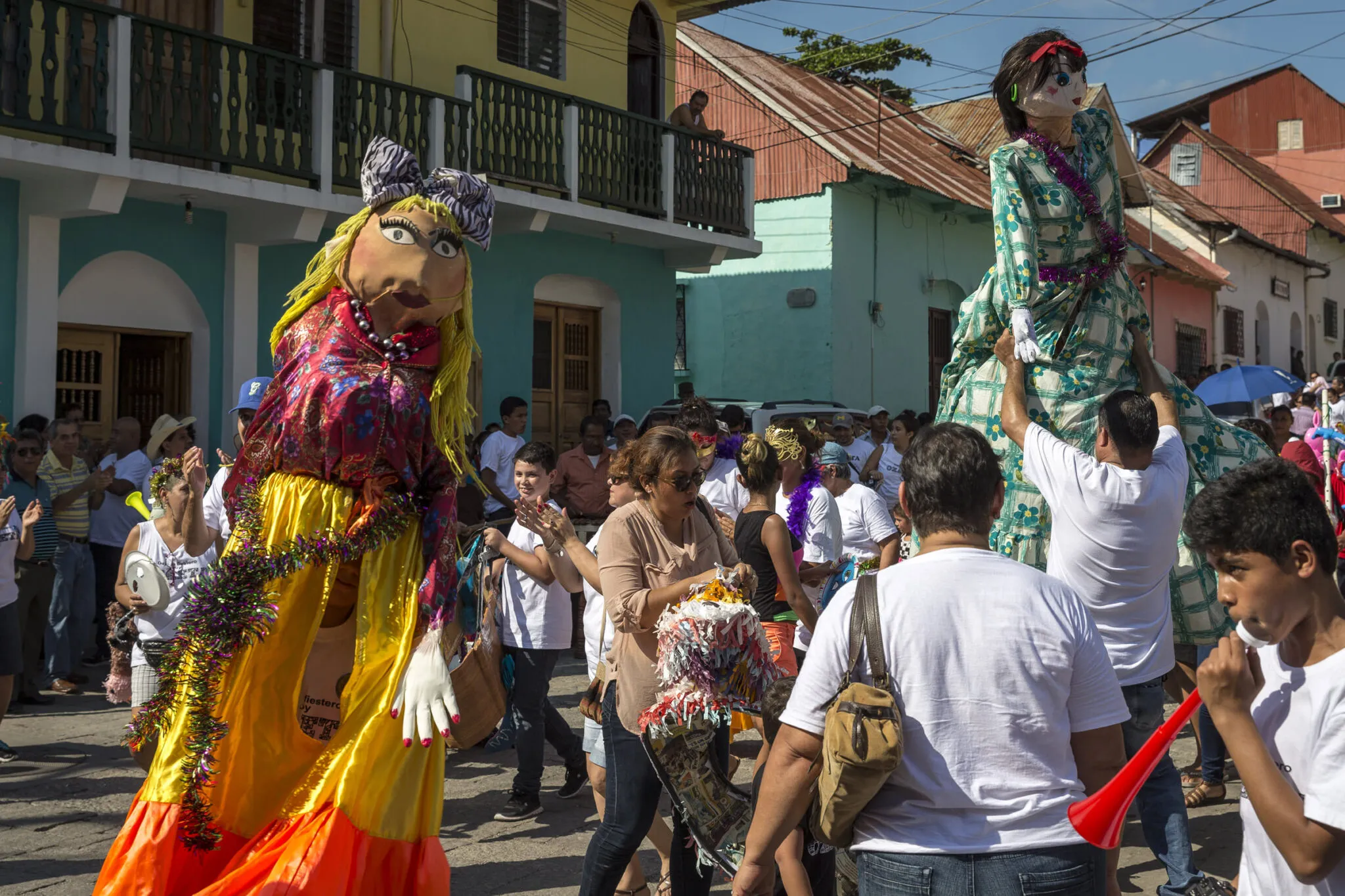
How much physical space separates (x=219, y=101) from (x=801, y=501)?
Result: 7394 mm

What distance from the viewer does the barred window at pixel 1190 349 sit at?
3073 centimetres

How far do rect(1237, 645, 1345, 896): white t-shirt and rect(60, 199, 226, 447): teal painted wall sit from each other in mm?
10999

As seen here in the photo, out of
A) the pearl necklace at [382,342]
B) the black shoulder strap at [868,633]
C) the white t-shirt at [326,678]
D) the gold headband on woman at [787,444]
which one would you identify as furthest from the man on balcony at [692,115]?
the black shoulder strap at [868,633]

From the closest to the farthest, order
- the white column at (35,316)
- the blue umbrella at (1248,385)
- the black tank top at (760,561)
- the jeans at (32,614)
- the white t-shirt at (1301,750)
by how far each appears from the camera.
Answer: the white t-shirt at (1301,750) < the black tank top at (760,561) < the jeans at (32,614) < the white column at (35,316) < the blue umbrella at (1248,385)

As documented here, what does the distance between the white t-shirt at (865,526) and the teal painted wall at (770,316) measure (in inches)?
514

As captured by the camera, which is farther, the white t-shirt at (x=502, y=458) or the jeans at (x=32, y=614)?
the white t-shirt at (x=502, y=458)

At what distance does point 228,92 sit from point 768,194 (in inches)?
431

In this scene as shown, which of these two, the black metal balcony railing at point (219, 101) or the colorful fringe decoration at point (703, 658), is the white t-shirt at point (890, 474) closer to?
the black metal balcony railing at point (219, 101)

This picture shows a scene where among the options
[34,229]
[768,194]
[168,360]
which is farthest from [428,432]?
[768,194]

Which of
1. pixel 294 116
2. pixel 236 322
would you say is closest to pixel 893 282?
pixel 294 116

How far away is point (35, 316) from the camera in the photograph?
11.1 metres

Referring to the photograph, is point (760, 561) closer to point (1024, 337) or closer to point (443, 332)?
point (1024, 337)

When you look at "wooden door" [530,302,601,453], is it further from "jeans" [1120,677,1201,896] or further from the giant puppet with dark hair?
"jeans" [1120,677,1201,896]

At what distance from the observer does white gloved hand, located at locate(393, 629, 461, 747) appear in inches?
146
